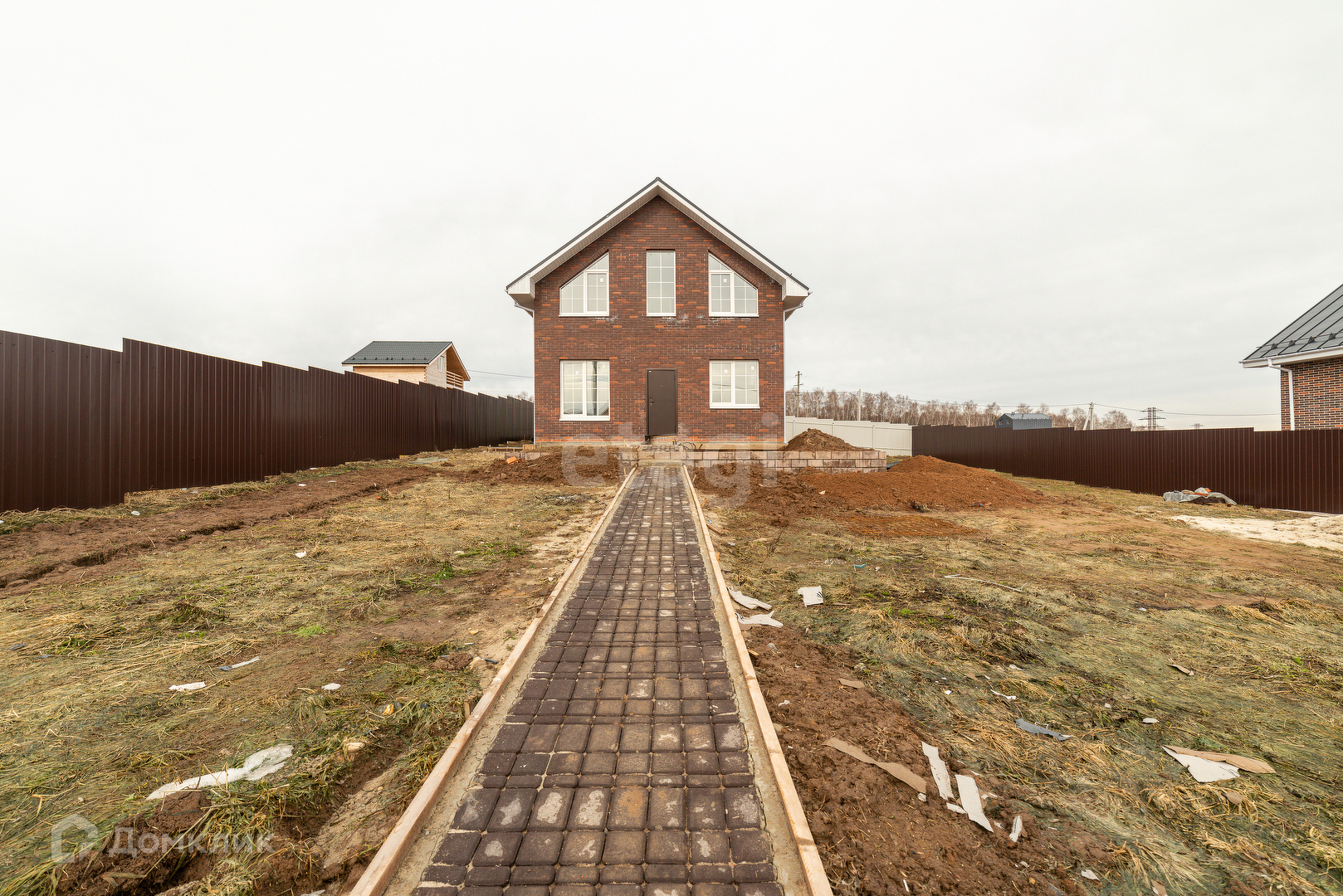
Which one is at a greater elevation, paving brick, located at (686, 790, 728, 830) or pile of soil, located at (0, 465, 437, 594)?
pile of soil, located at (0, 465, 437, 594)

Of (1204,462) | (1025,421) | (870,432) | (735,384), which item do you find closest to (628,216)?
(735,384)

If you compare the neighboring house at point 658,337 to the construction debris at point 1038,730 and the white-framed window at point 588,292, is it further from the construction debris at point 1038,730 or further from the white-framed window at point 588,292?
the construction debris at point 1038,730

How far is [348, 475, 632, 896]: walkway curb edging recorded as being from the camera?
79.0 inches

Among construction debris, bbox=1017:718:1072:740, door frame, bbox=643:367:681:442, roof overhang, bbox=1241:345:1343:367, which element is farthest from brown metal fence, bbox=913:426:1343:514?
construction debris, bbox=1017:718:1072:740

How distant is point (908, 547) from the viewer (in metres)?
7.70

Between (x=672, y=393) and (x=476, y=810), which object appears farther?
(x=672, y=393)

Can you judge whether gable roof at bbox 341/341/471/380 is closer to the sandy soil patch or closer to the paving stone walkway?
the paving stone walkway

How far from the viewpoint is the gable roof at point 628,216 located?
54.0 ft

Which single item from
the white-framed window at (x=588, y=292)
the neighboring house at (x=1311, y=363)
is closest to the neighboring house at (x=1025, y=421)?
the neighboring house at (x=1311, y=363)

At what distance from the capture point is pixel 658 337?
55.9ft

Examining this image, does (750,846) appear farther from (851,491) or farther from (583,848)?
(851,491)

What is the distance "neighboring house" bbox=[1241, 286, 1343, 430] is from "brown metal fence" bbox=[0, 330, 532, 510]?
2814 cm

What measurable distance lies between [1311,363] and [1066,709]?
69.4 ft

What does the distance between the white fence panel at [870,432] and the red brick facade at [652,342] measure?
1569cm
